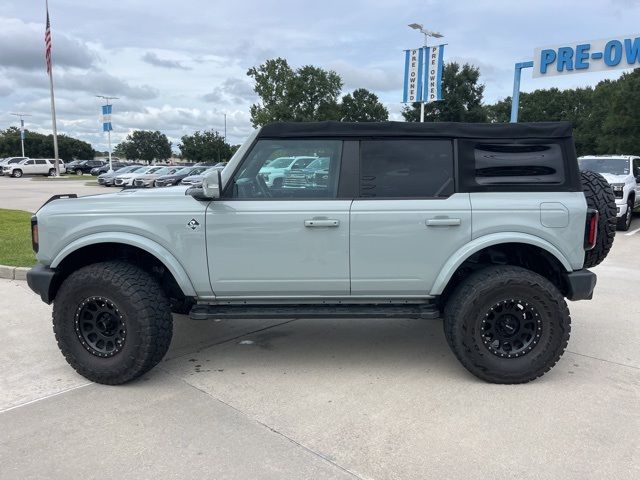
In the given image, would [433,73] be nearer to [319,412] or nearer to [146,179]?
[146,179]

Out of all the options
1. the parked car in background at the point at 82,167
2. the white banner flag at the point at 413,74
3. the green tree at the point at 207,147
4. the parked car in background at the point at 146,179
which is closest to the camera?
the white banner flag at the point at 413,74

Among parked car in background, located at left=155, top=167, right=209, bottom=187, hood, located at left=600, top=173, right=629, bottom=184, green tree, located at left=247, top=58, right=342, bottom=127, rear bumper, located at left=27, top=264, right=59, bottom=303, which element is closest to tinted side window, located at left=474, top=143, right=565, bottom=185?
rear bumper, located at left=27, top=264, right=59, bottom=303

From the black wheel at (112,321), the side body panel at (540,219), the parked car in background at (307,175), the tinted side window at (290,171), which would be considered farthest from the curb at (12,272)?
the side body panel at (540,219)

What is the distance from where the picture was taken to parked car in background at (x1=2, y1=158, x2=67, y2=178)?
42188 millimetres

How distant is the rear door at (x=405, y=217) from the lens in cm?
358

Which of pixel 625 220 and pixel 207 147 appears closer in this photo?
pixel 625 220

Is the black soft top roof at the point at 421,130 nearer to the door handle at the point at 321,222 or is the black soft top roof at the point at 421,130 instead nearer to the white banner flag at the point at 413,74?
the door handle at the point at 321,222

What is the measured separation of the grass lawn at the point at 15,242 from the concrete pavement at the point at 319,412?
9.20 feet

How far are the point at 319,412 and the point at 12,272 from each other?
539cm

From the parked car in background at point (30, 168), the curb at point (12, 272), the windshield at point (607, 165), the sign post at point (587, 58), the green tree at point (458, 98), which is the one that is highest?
the green tree at point (458, 98)

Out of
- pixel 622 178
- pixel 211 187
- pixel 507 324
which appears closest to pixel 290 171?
pixel 211 187

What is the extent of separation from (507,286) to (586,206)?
0.81 meters

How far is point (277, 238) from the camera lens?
3.59 meters

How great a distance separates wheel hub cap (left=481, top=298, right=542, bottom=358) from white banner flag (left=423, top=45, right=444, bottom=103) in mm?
20959
